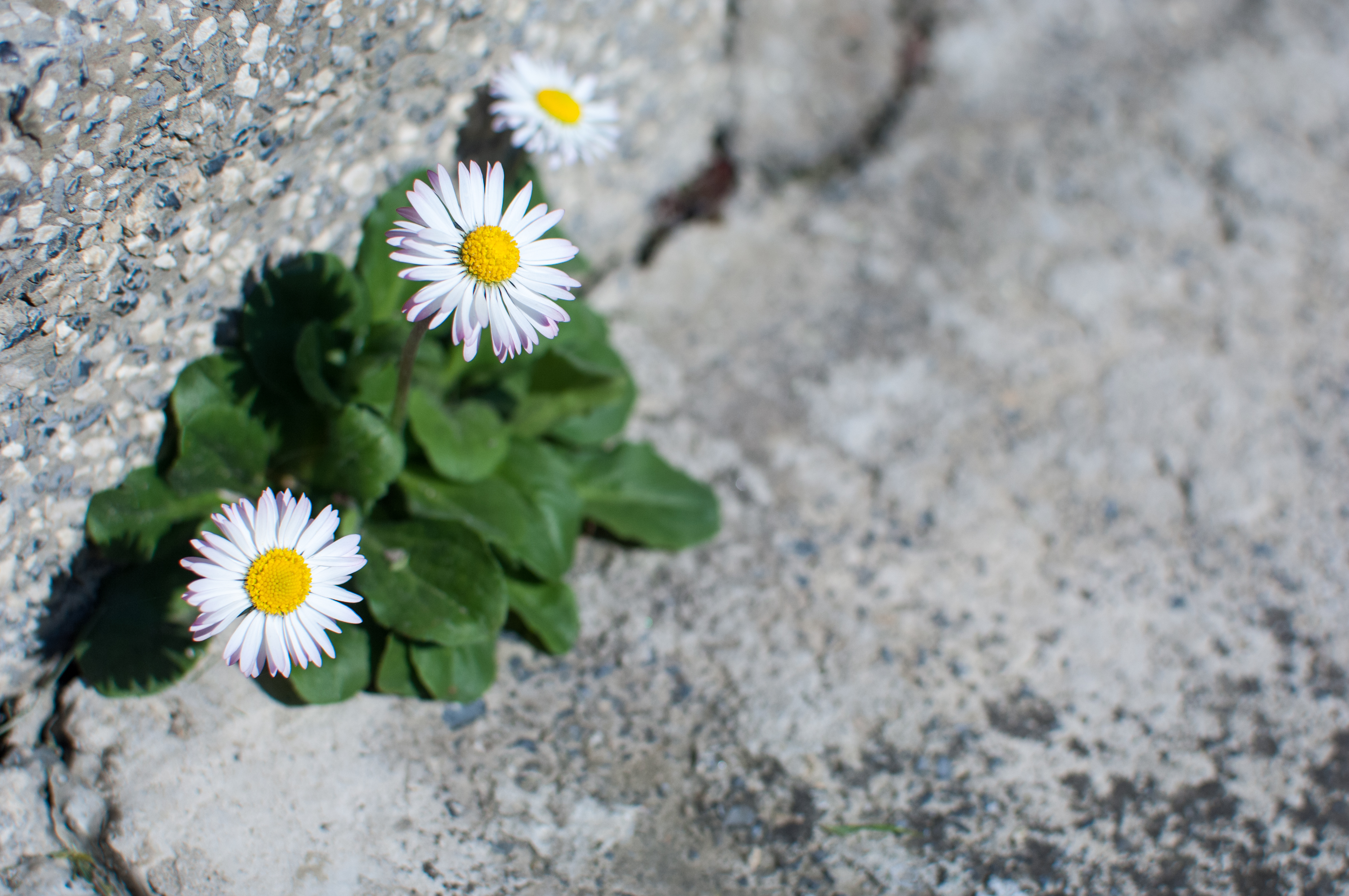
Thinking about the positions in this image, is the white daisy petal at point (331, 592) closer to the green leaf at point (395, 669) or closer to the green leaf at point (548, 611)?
the green leaf at point (395, 669)

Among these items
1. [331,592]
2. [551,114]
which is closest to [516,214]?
[551,114]

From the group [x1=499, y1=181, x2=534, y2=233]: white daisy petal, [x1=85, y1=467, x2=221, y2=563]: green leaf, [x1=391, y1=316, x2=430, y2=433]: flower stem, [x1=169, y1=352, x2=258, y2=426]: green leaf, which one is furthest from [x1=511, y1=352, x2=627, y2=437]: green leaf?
[x1=85, y1=467, x2=221, y2=563]: green leaf

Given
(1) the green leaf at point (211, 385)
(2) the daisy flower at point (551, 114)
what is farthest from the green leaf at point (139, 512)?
(2) the daisy flower at point (551, 114)

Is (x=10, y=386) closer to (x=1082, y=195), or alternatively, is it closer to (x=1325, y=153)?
(x=1082, y=195)

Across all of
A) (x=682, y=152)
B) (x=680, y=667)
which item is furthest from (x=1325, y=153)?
(x=680, y=667)

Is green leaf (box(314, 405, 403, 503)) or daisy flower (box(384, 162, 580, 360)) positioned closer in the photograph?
daisy flower (box(384, 162, 580, 360))

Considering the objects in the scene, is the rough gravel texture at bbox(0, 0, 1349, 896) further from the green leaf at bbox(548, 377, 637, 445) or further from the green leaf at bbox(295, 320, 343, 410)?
the green leaf at bbox(295, 320, 343, 410)

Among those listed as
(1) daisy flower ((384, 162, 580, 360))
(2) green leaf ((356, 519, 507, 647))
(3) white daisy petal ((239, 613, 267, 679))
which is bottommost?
(3) white daisy petal ((239, 613, 267, 679))
